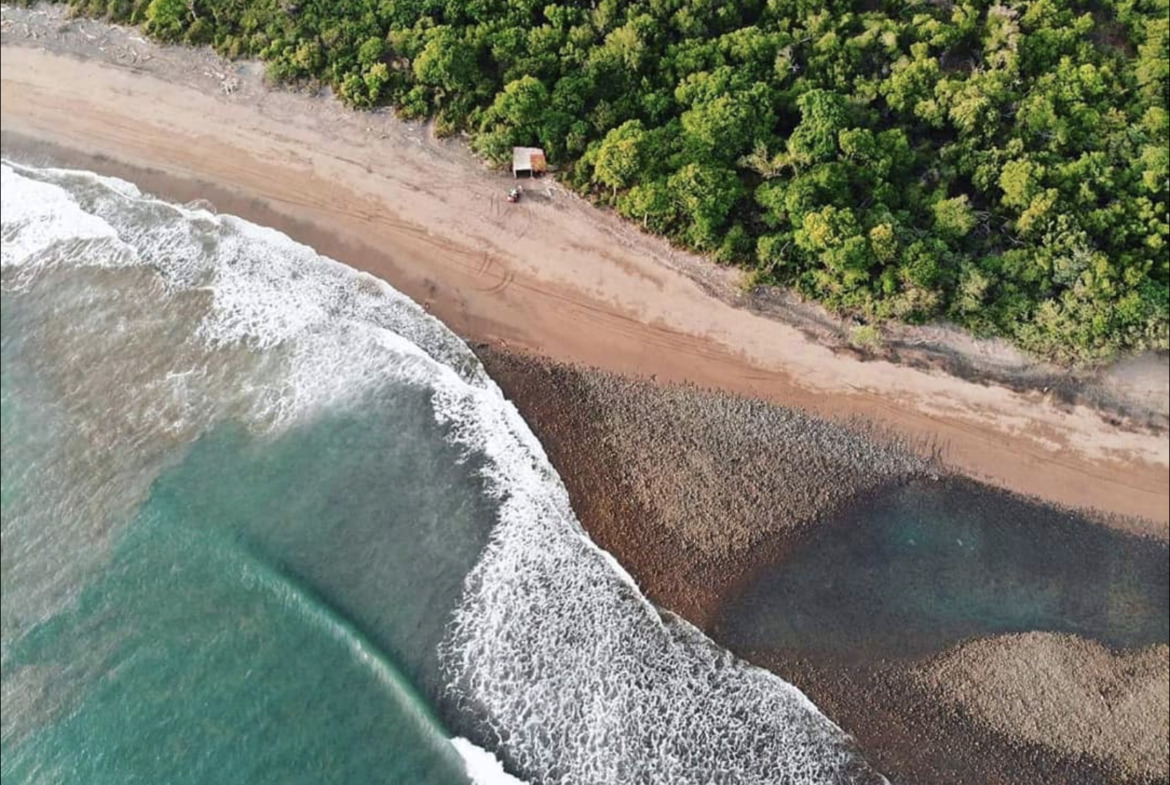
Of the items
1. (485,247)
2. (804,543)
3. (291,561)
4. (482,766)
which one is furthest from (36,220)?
(804,543)

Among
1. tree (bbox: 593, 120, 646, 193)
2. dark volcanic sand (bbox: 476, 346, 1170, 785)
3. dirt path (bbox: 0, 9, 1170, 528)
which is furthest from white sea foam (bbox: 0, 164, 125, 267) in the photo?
tree (bbox: 593, 120, 646, 193)

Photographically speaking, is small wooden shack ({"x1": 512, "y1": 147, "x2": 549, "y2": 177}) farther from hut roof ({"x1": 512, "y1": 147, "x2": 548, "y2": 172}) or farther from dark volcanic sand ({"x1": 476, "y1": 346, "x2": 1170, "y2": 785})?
dark volcanic sand ({"x1": 476, "y1": 346, "x2": 1170, "y2": 785})

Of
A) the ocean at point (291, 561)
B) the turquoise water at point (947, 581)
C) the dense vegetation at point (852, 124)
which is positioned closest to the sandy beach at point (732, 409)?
the turquoise water at point (947, 581)

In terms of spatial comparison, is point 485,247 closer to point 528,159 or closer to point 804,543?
point 528,159

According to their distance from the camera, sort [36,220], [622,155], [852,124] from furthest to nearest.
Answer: [36,220]
[852,124]
[622,155]

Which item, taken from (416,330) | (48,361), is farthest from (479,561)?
(48,361)

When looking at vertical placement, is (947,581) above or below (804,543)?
above

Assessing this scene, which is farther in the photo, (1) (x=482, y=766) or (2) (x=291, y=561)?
(2) (x=291, y=561)
